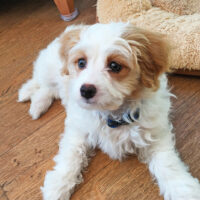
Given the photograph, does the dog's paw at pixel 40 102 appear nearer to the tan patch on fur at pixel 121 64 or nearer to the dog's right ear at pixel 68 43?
the dog's right ear at pixel 68 43

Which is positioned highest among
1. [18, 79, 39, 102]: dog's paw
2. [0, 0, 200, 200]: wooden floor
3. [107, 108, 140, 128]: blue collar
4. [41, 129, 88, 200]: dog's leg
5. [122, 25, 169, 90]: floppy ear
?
[122, 25, 169, 90]: floppy ear

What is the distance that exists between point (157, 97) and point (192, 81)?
0.66 m

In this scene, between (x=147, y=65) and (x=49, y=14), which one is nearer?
(x=147, y=65)

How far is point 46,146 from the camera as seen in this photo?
1757 millimetres

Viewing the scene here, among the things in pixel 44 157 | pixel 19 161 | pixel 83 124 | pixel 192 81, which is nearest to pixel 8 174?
pixel 19 161

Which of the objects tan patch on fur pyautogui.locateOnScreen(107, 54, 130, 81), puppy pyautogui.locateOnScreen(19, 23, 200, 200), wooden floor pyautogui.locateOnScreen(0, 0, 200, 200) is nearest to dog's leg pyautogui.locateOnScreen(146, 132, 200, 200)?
puppy pyautogui.locateOnScreen(19, 23, 200, 200)

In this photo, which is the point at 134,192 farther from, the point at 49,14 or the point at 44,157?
the point at 49,14

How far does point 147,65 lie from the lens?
4.04 ft

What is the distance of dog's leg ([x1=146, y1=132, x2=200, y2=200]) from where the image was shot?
1.32 m

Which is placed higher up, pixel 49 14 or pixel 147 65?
pixel 147 65

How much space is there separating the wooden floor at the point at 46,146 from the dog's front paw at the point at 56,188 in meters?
0.09

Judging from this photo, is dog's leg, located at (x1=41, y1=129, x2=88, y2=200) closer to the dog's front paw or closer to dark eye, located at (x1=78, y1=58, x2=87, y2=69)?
the dog's front paw

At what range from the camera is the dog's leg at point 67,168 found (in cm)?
143

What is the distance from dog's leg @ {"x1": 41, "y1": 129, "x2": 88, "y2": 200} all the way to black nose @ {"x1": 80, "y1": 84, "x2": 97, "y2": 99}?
51 centimetres
